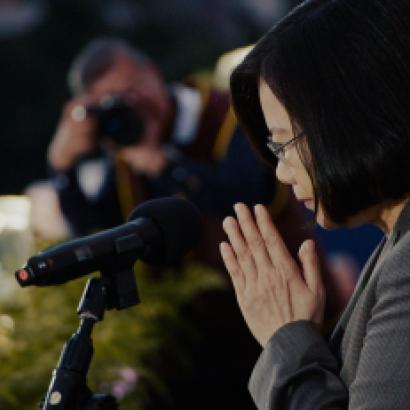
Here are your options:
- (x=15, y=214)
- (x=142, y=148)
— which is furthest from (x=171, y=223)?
(x=15, y=214)

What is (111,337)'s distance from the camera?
284 cm

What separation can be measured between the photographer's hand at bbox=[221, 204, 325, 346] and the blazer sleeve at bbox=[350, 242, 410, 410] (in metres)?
0.16

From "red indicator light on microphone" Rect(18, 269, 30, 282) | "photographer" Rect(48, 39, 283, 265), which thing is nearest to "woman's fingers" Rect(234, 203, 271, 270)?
"red indicator light on microphone" Rect(18, 269, 30, 282)

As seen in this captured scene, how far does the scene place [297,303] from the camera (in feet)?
5.57

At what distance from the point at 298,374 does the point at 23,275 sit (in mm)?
406

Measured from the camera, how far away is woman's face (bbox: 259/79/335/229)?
1643 mm

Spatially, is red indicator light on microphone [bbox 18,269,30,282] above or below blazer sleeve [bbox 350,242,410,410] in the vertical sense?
above

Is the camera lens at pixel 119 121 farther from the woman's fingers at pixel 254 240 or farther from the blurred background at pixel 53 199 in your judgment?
the woman's fingers at pixel 254 240

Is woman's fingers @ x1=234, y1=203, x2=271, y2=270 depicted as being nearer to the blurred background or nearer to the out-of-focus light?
the blurred background

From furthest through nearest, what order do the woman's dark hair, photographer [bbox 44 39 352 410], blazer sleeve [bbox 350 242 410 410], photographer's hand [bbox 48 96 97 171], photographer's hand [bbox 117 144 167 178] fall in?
photographer's hand [bbox 48 96 97 171], photographer's hand [bbox 117 144 167 178], photographer [bbox 44 39 352 410], the woman's dark hair, blazer sleeve [bbox 350 242 410 410]

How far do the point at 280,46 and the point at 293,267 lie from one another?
33cm

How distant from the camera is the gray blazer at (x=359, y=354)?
146 cm

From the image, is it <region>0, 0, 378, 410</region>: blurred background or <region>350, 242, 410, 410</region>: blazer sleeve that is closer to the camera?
<region>350, 242, 410, 410</region>: blazer sleeve

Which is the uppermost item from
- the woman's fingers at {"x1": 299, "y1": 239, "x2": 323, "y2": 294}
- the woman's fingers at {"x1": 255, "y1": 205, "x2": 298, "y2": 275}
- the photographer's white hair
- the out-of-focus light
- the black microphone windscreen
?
the photographer's white hair
